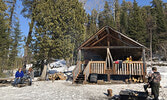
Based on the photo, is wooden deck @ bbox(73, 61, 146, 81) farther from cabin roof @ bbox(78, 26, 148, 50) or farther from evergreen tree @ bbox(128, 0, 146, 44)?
evergreen tree @ bbox(128, 0, 146, 44)

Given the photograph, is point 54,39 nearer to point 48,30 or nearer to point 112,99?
point 48,30

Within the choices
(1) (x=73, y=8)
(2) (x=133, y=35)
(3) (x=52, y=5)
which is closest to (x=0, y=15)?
(3) (x=52, y=5)

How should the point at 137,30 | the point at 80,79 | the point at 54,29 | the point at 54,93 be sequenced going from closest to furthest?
the point at 54,93
the point at 80,79
the point at 54,29
the point at 137,30

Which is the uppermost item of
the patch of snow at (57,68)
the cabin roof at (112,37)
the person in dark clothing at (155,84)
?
the cabin roof at (112,37)

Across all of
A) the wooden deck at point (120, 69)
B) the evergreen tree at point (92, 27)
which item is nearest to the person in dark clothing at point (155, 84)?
the wooden deck at point (120, 69)

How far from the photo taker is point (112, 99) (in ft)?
21.9

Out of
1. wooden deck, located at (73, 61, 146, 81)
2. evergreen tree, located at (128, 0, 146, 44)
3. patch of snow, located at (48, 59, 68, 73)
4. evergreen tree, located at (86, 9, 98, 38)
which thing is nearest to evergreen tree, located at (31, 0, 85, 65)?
wooden deck, located at (73, 61, 146, 81)

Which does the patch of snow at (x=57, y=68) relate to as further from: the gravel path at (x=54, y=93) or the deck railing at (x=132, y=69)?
the gravel path at (x=54, y=93)

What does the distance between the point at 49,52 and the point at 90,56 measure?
19.5ft

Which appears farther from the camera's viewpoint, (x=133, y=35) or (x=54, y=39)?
(x=133, y=35)

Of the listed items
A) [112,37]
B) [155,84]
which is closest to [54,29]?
[112,37]

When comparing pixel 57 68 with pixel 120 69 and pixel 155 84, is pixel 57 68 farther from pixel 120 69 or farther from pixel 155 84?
pixel 155 84

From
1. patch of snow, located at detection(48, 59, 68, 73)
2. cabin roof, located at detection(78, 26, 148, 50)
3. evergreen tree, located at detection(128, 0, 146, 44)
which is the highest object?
evergreen tree, located at detection(128, 0, 146, 44)

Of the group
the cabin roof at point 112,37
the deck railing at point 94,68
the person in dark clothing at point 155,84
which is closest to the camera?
the person in dark clothing at point 155,84
